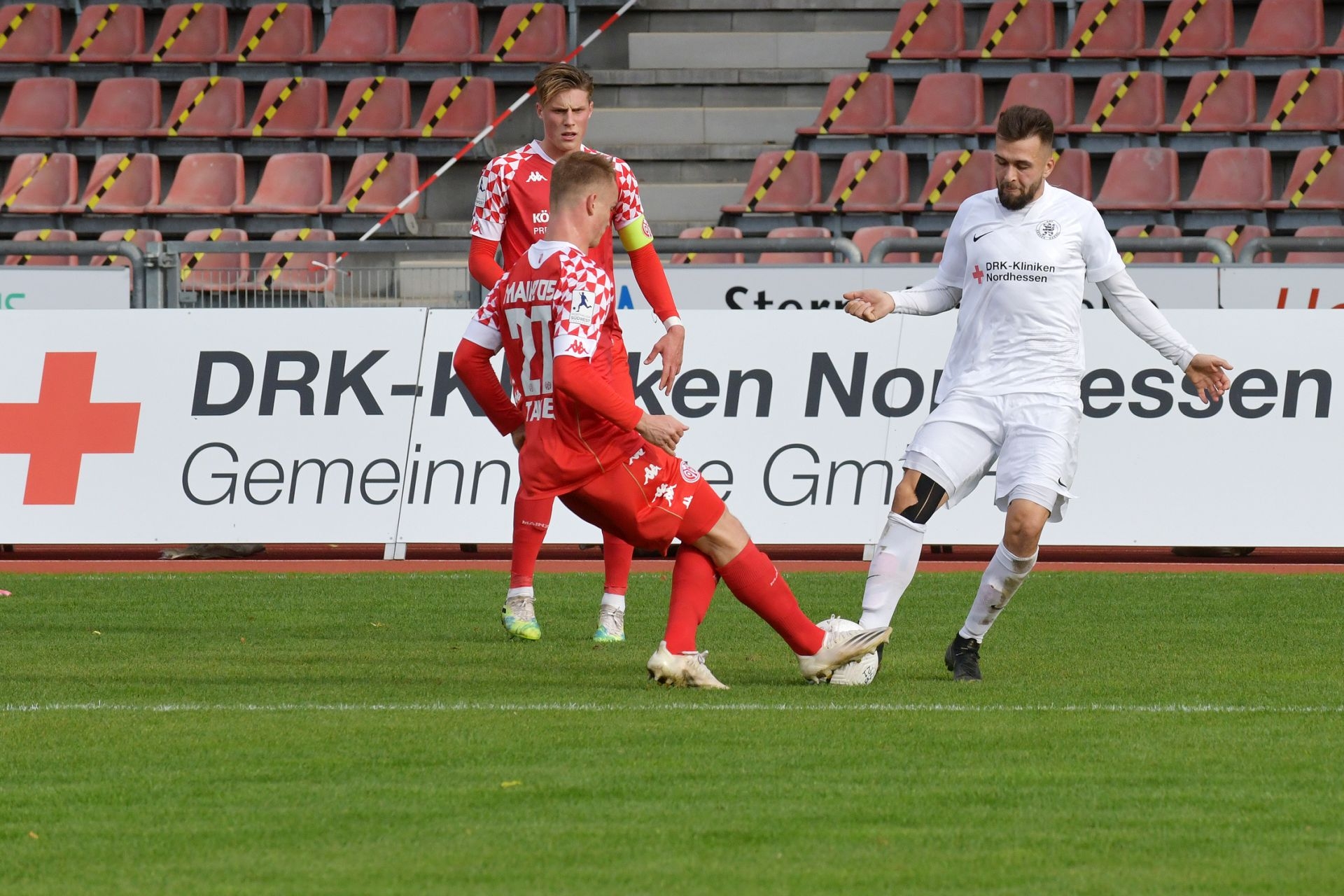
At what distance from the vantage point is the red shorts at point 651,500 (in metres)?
6.46

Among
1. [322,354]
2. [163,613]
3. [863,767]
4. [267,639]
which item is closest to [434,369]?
[322,354]

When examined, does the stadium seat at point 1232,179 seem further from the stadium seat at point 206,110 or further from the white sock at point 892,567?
the white sock at point 892,567

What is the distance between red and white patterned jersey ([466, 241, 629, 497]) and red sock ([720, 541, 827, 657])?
1.84ft

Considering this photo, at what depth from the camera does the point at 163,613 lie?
9.52 meters

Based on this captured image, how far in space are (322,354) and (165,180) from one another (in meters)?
10.8

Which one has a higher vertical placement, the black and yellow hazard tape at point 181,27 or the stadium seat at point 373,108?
the black and yellow hazard tape at point 181,27

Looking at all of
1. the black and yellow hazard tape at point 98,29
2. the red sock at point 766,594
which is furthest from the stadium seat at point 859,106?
the red sock at point 766,594

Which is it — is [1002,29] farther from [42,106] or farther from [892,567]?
[892,567]

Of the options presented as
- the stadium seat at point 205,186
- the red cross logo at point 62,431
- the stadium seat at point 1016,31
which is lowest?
the red cross logo at point 62,431

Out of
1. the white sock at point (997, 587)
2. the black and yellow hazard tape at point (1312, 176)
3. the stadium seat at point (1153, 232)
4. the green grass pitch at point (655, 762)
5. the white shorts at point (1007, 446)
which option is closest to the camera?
the green grass pitch at point (655, 762)

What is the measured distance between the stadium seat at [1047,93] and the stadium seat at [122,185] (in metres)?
8.78

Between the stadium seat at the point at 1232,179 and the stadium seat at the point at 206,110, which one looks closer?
the stadium seat at the point at 1232,179

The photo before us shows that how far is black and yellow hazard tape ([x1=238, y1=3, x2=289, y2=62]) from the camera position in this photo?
886 inches

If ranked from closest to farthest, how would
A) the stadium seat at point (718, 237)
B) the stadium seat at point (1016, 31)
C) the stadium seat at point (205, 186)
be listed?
the stadium seat at point (718, 237) < the stadium seat at point (1016, 31) < the stadium seat at point (205, 186)
